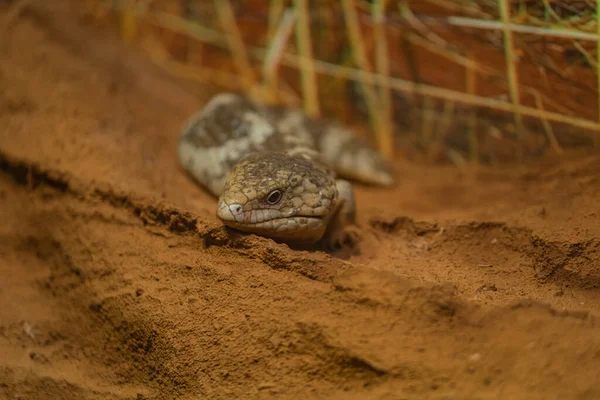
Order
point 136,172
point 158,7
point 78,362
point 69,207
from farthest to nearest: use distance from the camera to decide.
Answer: point 158,7 < point 136,172 < point 69,207 < point 78,362

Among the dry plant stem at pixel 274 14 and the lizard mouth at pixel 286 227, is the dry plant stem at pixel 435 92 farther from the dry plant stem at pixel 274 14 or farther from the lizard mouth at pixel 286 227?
the lizard mouth at pixel 286 227

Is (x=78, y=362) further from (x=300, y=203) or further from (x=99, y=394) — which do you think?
(x=300, y=203)

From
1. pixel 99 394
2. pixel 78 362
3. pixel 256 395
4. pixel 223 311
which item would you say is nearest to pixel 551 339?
pixel 256 395

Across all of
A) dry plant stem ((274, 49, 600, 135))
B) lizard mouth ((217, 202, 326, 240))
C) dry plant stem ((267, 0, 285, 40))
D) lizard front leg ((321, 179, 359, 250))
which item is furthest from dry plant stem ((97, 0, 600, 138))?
lizard mouth ((217, 202, 326, 240))

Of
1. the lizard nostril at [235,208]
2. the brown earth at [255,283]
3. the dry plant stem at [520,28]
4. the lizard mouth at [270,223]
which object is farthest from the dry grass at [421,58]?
the lizard nostril at [235,208]

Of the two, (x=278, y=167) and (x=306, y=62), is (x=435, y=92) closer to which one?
(x=306, y=62)

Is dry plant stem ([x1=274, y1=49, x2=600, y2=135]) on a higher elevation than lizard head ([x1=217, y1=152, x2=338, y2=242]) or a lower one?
higher

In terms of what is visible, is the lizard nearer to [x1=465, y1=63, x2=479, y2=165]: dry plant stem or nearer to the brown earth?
the brown earth
